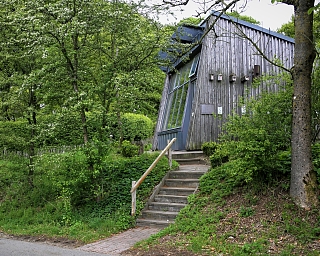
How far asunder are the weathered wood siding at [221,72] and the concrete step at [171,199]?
13.1 feet

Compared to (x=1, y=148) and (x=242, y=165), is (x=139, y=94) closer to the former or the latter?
(x=242, y=165)

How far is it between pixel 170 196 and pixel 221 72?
6466 millimetres

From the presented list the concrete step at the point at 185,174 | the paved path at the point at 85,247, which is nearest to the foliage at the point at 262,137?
the concrete step at the point at 185,174

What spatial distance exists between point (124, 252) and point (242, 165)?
9.73 ft

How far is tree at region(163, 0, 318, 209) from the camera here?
19.8 ft

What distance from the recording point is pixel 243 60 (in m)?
13.5

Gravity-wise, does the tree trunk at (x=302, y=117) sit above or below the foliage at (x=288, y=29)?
below

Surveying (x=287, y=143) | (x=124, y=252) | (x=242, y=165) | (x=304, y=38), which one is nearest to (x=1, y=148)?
(x=124, y=252)

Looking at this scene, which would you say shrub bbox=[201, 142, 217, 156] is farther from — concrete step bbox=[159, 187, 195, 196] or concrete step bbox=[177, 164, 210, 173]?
concrete step bbox=[159, 187, 195, 196]

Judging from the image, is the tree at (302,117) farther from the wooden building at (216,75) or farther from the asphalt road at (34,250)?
the wooden building at (216,75)

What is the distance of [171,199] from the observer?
8.63 meters

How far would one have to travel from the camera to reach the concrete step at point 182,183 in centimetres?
909

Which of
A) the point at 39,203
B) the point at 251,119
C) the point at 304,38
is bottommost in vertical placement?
the point at 39,203

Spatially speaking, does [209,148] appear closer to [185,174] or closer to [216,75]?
[185,174]
